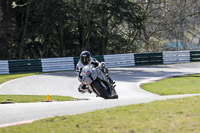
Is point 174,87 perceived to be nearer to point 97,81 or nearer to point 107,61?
point 97,81

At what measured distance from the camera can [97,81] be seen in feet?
34.6

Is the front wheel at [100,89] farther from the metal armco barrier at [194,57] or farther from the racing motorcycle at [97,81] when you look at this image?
the metal armco barrier at [194,57]

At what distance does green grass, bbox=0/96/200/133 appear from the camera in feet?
19.6

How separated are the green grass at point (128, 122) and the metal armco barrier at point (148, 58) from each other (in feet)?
63.7

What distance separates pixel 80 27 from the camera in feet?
120

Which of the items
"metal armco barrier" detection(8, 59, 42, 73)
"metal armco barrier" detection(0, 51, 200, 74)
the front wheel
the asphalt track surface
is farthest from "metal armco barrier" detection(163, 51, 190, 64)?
the front wheel

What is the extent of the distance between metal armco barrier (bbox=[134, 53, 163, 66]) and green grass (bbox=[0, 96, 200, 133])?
19404 mm

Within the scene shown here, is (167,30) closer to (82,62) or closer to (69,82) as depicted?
(69,82)

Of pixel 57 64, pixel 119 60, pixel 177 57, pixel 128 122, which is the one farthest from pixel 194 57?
pixel 128 122

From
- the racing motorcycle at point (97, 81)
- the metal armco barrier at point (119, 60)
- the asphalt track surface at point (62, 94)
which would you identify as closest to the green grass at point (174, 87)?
the asphalt track surface at point (62, 94)

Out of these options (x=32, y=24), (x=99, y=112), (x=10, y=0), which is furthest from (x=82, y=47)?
(x=99, y=112)

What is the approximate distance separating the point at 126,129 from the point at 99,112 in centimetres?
157

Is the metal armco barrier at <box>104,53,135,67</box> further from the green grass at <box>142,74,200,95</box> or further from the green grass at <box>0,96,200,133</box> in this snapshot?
the green grass at <box>0,96,200,133</box>

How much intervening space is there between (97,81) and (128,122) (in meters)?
4.20
